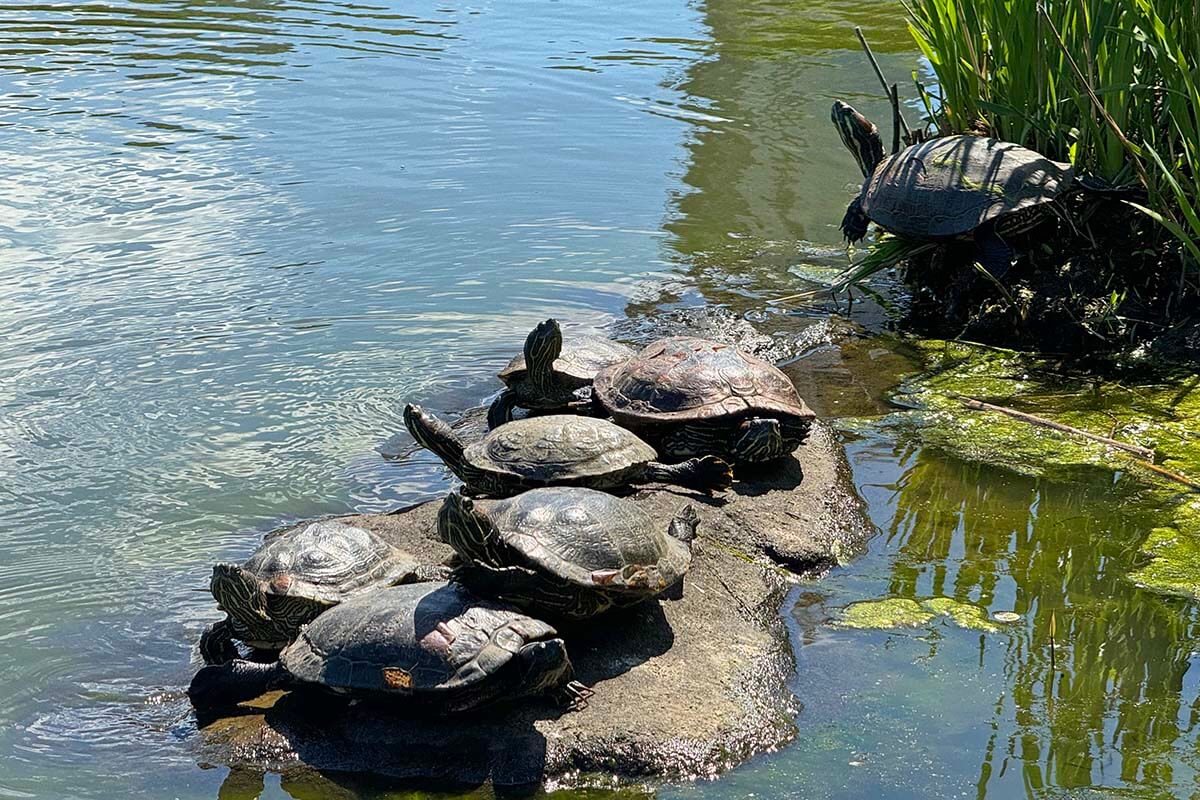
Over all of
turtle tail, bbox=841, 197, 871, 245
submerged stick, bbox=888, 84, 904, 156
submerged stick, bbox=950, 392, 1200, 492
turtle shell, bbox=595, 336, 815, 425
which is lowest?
submerged stick, bbox=950, 392, 1200, 492

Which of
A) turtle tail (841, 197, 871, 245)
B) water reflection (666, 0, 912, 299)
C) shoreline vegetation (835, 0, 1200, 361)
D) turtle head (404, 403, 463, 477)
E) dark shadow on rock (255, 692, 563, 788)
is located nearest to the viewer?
dark shadow on rock (255, 692, 563, 788)

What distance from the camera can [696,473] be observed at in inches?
200

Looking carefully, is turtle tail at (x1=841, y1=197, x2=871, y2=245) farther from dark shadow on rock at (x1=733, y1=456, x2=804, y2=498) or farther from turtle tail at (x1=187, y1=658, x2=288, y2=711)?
turtle tail at (x1=187, y1=658, x2=288, y2=711)

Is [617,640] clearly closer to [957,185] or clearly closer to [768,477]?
[768,477]

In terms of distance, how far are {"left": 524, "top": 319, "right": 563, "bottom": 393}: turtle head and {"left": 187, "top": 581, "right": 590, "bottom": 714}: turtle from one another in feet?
6.85

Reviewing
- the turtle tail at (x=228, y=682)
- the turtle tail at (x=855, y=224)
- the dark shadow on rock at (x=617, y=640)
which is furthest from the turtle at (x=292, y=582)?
the turtle tail at (x=855, y=224)

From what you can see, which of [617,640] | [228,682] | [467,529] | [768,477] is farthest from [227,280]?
[617,640]

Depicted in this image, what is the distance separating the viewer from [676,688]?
368cm

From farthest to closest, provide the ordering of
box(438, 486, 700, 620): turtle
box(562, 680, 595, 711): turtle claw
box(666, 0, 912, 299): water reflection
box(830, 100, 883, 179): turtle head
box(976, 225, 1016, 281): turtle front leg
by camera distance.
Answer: box(666, 0, 912, 299): water reflection
box(830, 100, 883, 179): turtle head
box(976, 225, 1016, 281): turtle front leg
box(438, 486, 700, 620): turtle
box(562, 680, 595, 711): turtle claw

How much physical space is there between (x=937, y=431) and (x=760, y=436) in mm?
1084

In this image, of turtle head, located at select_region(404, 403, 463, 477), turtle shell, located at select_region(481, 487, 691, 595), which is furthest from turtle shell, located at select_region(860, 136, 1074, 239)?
turtle shell, located at select_region(481, 487, 691, 595)

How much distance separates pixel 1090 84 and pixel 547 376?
3.17 m

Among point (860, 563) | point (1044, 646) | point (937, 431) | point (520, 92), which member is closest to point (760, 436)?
point (860, 563)

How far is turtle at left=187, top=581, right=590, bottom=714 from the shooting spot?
3402mm
